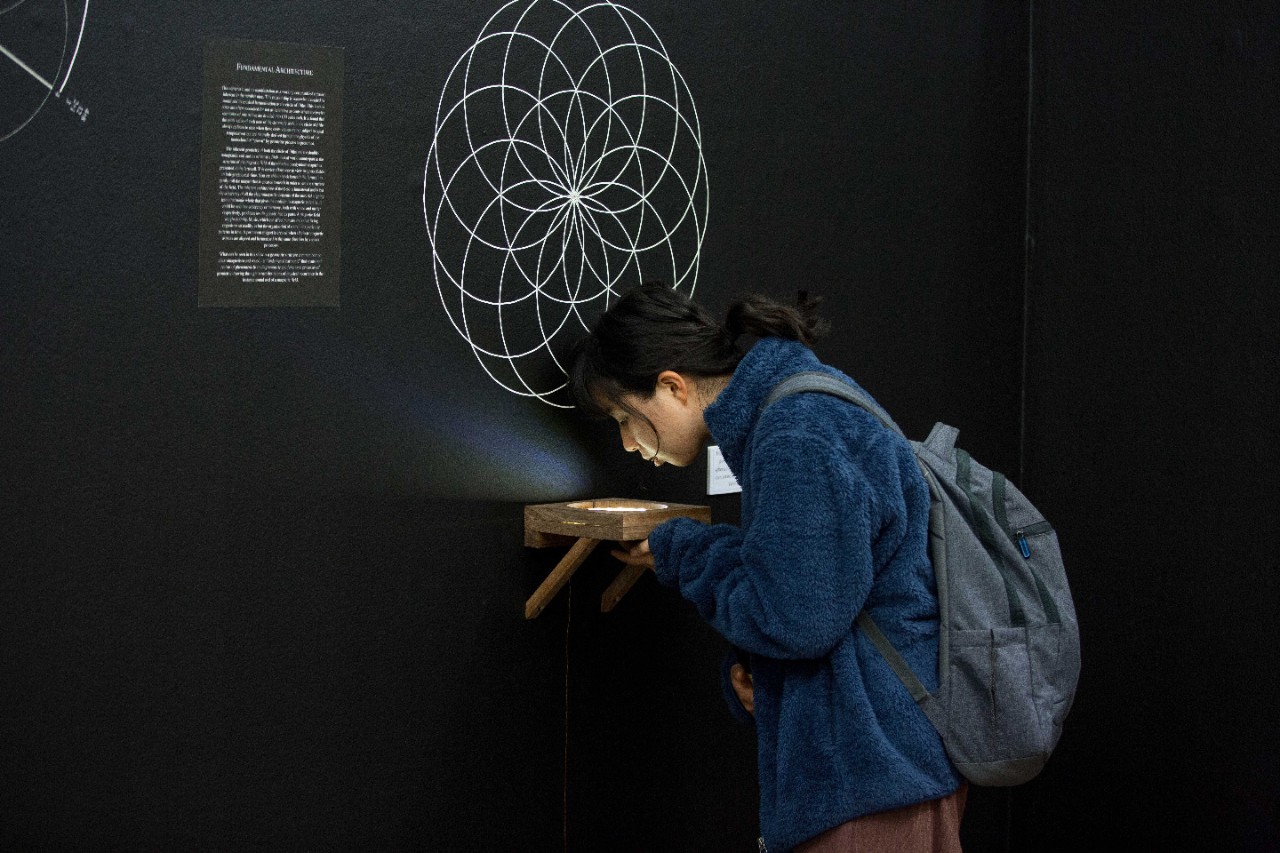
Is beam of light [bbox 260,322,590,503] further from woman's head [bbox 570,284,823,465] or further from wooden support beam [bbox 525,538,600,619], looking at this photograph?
woman's head [bbox 570,284,823,465]

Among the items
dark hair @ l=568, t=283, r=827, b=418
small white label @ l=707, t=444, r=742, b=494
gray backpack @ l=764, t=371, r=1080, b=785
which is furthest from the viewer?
small white label @ l=707, t=444, r=742, b=494

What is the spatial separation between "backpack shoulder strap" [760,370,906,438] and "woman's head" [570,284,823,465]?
107 millimetres

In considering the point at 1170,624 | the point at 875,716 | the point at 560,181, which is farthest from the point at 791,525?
the point at 1170,624

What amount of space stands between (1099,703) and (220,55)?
221 cm

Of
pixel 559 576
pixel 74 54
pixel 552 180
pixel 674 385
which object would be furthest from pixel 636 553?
pixel 74 54

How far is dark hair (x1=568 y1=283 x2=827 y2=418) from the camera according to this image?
1.82m

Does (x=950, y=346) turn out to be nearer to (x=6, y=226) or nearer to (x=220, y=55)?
(x=220, y=55)

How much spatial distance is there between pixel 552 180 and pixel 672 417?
0.60 metres

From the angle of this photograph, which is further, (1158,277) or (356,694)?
(1158,277)

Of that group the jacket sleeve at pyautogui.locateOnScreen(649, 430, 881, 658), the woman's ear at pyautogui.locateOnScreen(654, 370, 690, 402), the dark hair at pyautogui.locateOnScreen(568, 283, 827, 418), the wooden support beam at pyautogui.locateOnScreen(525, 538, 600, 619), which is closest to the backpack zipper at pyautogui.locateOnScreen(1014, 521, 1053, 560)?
the jacket sleeve at pyautogui.locateOnScreen(649, 430, 881, 658)

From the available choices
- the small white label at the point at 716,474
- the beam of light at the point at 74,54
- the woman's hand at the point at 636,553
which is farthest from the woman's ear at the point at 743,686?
the beam of light at the point at 74,54

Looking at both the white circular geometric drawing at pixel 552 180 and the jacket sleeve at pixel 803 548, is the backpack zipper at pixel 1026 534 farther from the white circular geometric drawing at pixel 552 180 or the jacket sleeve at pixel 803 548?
the white circular geometric drawing at pixel 552 180

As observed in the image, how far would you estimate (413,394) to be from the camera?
2.12 metres

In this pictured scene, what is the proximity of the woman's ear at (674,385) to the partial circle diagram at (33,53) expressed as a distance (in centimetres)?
100
